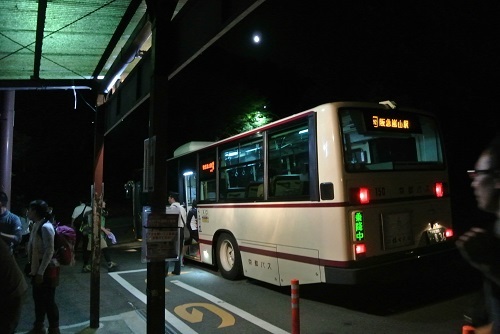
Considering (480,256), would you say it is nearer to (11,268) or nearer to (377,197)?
(11,268)

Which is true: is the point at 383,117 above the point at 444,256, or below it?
above

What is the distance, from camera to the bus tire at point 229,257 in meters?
8.75

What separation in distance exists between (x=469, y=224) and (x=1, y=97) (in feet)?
59.4

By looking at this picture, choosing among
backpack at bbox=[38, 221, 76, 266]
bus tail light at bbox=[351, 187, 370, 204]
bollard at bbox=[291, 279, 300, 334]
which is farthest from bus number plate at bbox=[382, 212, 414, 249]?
backpack at bbox=[38, 221, 76, 266]

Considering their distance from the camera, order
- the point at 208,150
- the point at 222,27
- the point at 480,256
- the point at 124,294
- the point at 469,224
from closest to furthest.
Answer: the point at 480,256
the point at 222,27
the point at 124,294
the point at 208,150
the point at 469,224

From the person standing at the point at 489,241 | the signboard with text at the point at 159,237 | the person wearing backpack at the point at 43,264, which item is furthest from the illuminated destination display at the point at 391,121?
the person wearing backpack at the point at 43,264

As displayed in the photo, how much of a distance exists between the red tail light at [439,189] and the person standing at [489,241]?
5298 millimetres

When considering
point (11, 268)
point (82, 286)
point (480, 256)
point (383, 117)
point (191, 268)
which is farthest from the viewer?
point (191, 268)

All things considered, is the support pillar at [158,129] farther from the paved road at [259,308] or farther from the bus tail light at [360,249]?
the bus tail light at [360,249]

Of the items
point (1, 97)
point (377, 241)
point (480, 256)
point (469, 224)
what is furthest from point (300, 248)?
point (469, 224)

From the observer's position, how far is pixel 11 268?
2.50 metres

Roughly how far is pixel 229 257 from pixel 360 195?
4.17 metres

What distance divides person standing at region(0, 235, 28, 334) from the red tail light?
650cm

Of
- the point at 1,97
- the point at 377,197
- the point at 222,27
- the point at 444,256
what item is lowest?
the point at 444,256
